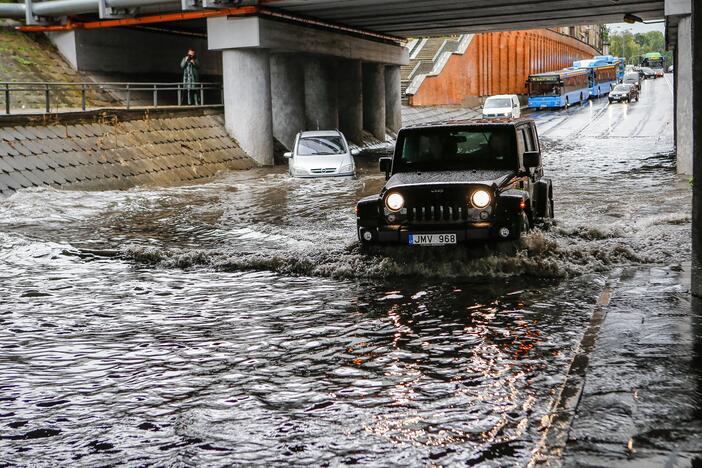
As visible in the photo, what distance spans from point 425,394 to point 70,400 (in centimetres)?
255

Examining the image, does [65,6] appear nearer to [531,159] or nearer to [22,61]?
[22,61]

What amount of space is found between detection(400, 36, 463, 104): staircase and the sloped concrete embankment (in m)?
32.9

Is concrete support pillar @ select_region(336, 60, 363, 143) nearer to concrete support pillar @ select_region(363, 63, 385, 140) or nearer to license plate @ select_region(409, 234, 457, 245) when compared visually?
concrete support pillar @ select_region(363, 63, 385, 140)

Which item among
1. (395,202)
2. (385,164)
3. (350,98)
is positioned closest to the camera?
(395,202)

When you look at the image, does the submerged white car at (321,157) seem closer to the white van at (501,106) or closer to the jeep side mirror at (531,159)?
the jeep side mirror at (531,159)

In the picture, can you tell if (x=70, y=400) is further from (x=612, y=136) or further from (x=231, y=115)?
(x=612, y=136)

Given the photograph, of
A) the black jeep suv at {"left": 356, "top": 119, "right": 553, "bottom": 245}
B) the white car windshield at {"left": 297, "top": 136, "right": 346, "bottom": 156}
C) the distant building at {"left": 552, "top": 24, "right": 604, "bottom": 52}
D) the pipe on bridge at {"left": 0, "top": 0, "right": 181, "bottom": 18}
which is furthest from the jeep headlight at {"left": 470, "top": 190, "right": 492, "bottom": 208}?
the distant building at {"left": 552, "top": 24, "right": 604, "bottom": 52}

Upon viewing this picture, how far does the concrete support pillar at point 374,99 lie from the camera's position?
46531 mm

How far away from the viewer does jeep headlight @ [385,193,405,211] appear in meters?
11.2

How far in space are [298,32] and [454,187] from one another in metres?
24.0

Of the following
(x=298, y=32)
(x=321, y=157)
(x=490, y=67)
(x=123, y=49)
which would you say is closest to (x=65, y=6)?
(x=123, y=49)

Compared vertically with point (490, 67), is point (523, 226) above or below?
below

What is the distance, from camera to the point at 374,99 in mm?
46625

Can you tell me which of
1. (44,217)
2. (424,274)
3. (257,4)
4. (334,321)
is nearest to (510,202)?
(424,274)
